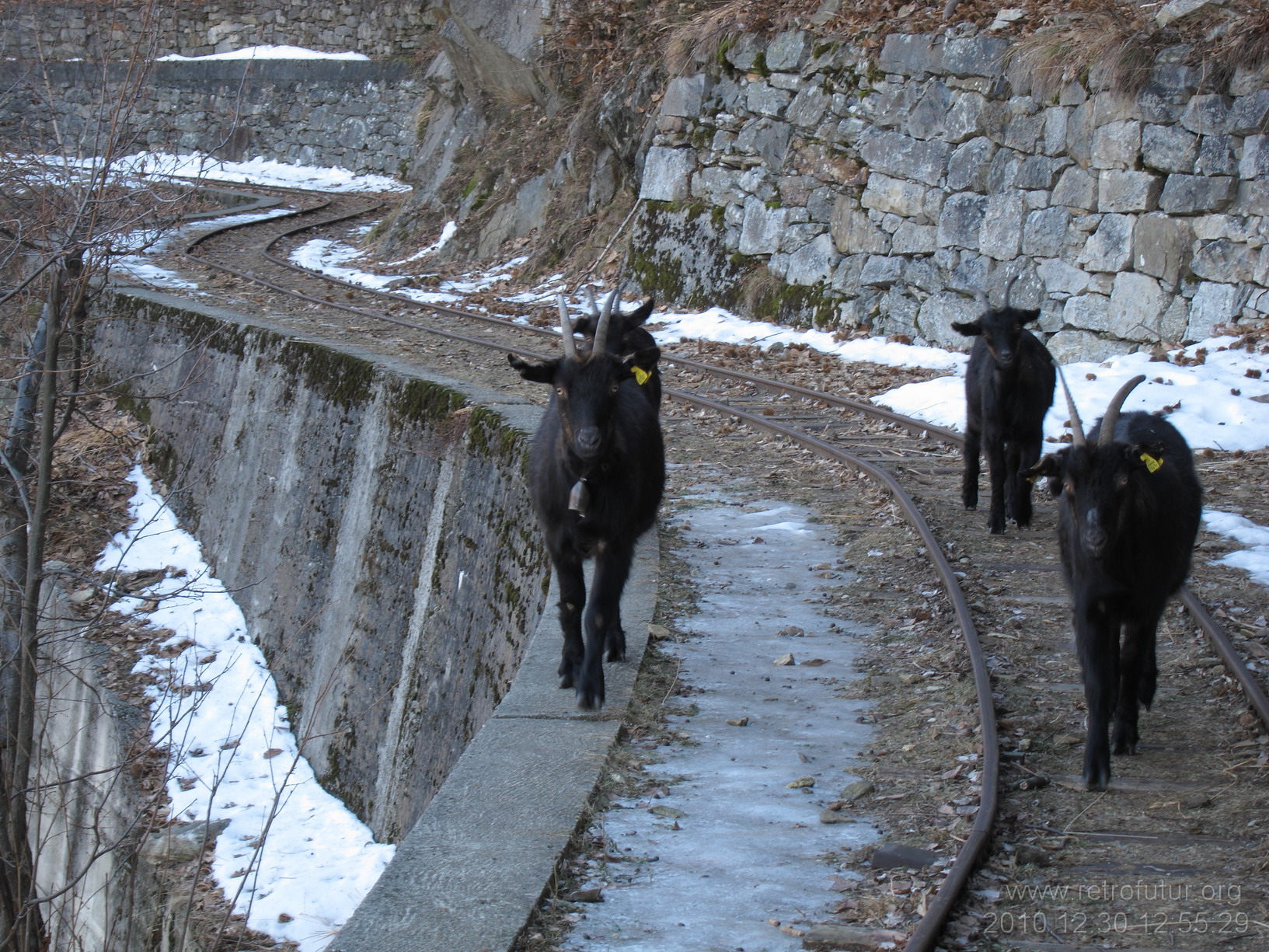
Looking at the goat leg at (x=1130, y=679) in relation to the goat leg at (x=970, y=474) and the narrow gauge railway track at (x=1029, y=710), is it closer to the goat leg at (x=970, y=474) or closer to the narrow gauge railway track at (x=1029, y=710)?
the narrow gauge railway track at (x=1029, y=710)

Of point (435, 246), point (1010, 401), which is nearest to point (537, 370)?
point (1010, 401)

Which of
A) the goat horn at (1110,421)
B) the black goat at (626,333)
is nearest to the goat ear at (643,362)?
the black goat at (626,333)

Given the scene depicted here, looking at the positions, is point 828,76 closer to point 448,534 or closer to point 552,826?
point 448,534

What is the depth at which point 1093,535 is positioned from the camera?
194 inches

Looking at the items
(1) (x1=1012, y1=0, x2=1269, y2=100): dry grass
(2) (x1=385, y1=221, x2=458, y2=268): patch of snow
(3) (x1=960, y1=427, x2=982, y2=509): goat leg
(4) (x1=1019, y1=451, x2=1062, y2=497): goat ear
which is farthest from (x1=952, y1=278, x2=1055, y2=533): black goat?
(2) (x1=385, y1=221, x2=458, y2=268): patch of snow

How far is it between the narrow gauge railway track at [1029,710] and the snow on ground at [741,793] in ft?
1.90

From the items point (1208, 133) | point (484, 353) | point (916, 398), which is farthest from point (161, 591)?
point (1208, 133)

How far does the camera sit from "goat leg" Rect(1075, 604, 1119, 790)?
4.87 meters

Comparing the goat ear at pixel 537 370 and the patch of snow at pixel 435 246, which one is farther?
the patch of snow at pixel 435 246

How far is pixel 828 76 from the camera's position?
18547 millimetres

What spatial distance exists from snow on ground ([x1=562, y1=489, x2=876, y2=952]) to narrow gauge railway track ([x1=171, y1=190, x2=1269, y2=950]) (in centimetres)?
58

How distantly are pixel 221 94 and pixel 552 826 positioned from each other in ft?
143

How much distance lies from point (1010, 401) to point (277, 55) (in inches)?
1650

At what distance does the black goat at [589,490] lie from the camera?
5.65 m
